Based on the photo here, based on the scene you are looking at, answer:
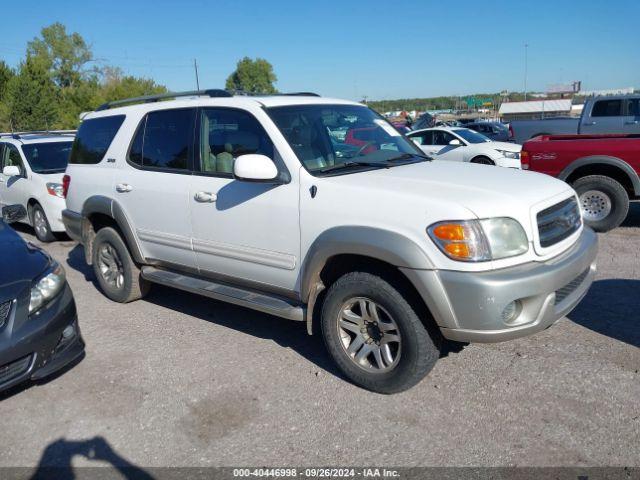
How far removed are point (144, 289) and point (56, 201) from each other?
3959 millimetres

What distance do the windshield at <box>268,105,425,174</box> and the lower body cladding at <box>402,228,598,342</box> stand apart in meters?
1.18

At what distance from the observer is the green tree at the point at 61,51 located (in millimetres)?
71438

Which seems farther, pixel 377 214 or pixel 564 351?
pixel 564 351

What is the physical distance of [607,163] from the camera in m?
7.40

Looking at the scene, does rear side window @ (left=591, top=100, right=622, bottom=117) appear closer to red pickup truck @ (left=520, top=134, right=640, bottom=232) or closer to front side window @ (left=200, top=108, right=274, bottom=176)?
red pickup truck @ (left=520, top=134, right=640, bottom=232)

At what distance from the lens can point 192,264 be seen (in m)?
4.61

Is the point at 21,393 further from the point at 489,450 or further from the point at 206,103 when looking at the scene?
the point at 489,450

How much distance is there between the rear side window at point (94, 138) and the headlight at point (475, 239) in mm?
3606

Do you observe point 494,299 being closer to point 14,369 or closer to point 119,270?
point 14,369

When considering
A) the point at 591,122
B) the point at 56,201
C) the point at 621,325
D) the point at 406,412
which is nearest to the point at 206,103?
the point at 406,412

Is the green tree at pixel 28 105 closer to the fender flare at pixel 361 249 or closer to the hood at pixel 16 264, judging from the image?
the hood at pixel 16 264

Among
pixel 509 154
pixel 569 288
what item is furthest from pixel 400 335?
pixel 509 154

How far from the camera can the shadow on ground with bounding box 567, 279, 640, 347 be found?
436 cm

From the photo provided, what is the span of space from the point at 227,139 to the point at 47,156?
6.29 m
